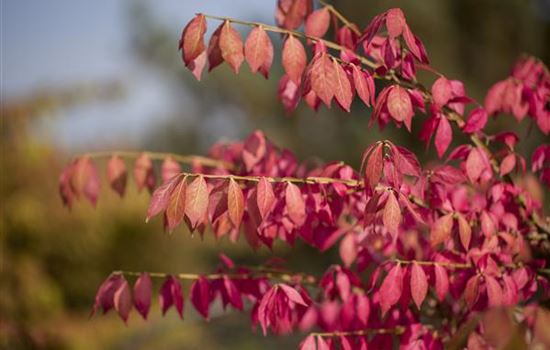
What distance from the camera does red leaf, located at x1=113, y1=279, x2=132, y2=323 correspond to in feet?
3.59

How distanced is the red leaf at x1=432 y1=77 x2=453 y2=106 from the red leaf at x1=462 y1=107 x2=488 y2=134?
7 centimetres

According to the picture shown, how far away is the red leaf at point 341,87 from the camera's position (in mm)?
875

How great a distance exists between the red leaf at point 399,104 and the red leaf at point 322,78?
115 mm

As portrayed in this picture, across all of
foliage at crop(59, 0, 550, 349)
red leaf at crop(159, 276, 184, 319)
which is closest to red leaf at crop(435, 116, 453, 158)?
foliage at crop(59, 0, 550, 349)

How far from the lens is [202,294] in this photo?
1.14 m

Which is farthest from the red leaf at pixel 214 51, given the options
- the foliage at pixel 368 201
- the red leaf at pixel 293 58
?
the red leaf at pixel 293 58

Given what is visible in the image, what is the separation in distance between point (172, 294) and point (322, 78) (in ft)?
1.84

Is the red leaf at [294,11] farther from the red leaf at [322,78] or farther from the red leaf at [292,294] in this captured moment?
the red leaf at [292,294]

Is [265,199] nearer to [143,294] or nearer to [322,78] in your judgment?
[322,78]

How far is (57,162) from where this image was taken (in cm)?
516

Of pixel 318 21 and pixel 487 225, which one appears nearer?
pixel 487 225

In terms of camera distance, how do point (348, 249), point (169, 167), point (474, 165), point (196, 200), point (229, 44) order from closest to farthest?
point (196, 200) < point (229, 44) < point (474, 165) < point (348, 249) < point (169, 167)

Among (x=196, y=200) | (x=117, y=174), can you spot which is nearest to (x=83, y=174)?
(x=117, y=174)

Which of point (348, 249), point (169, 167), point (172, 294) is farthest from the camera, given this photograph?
point (169, 167)
